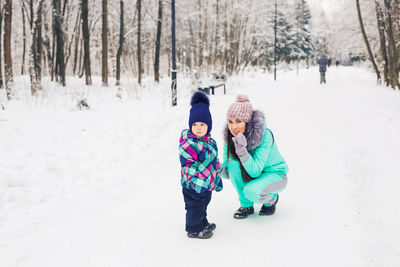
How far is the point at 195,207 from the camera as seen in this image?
3270mm

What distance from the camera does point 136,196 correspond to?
4.59 m

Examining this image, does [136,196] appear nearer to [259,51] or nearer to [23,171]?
[23,171]

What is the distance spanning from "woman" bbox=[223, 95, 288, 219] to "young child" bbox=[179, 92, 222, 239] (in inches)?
11.8

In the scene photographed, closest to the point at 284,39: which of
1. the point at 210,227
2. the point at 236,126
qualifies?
the point at 236,126

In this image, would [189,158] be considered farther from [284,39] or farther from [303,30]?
[303,30]

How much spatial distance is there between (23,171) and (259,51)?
49.6 m

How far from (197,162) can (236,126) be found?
64 cm

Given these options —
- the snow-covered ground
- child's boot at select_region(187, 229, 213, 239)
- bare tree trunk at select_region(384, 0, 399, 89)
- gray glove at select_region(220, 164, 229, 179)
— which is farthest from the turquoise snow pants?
bare tree trunk at select_region(384, 0, 399, 89)

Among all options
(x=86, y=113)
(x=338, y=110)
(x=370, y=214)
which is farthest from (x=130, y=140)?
(x=338, y=110)

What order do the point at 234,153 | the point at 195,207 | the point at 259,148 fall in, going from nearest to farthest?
1. the point at 195,207
2. the point at 259,148
3. the point at 234,153

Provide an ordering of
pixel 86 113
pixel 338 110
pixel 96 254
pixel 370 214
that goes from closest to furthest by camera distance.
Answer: pixel 96 254
pixel 370 214
pixel 86 113
pixel 338 110

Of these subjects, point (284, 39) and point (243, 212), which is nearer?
point (243, 212)

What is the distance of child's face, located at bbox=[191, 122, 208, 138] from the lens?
316 centimetres

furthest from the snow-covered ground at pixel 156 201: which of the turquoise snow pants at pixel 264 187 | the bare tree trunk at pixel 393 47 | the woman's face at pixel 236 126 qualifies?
the bare tree trunk at pixel 393 47
